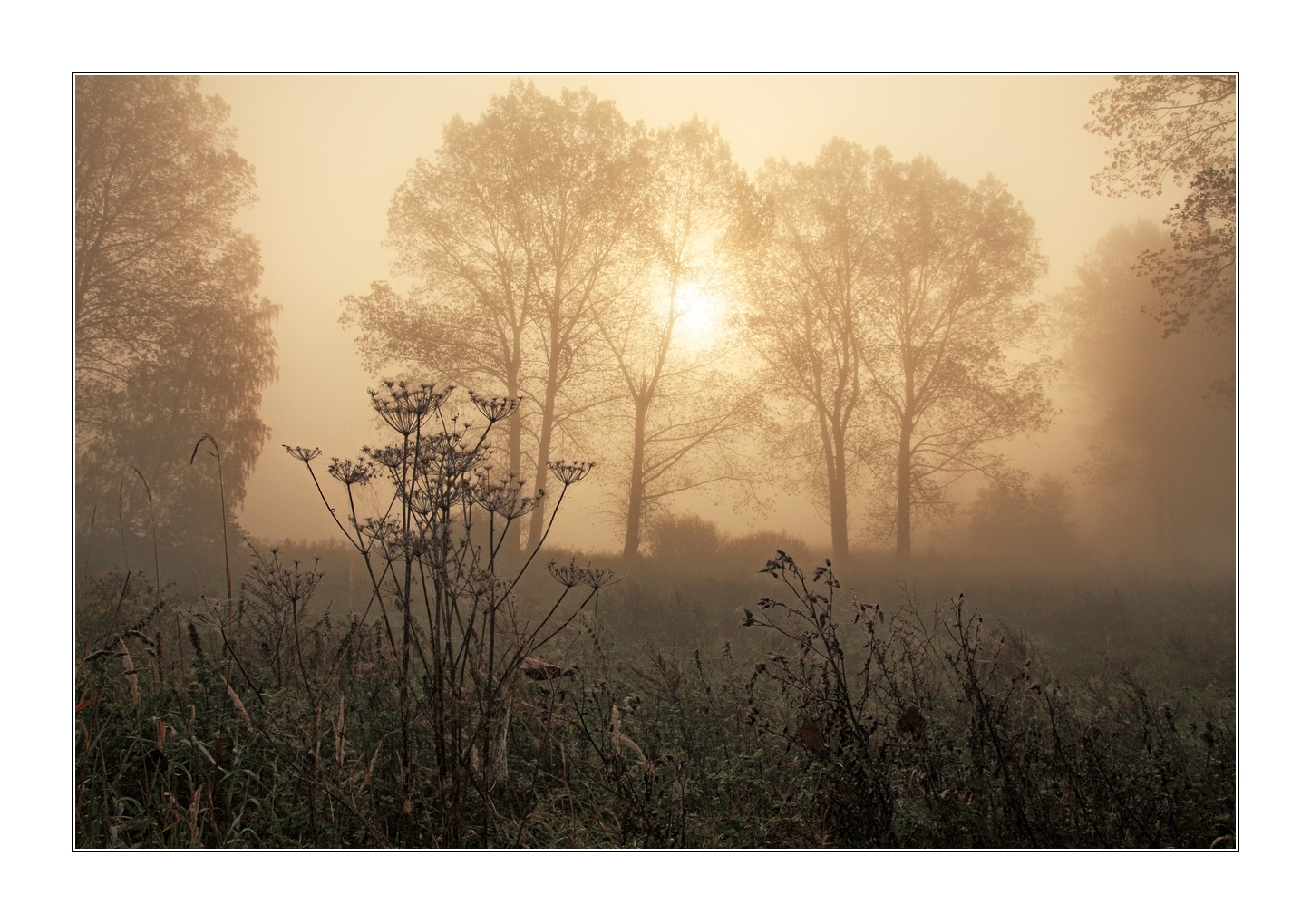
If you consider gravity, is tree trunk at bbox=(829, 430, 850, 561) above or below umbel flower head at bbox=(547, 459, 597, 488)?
below

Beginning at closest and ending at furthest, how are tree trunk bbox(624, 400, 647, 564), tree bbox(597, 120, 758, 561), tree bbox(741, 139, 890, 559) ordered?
tree bbox(597, 120, 758, 561), tree bbox(741, 139, 890, 559), tree trunk bbox(624, 400, 647, 564)

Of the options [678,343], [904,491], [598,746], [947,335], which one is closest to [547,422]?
[678,343]

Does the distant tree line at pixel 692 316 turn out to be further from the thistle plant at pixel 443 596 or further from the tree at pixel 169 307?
the thistle plant at pixel 443 596

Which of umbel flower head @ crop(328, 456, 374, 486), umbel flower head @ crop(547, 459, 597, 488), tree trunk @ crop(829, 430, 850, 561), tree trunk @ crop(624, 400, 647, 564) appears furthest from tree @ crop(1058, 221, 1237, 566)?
umbel flower head @ crop(328, 456, 374, 486)

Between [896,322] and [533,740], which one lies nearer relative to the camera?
[533,740]

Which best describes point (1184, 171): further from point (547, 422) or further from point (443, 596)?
point (443, 596)

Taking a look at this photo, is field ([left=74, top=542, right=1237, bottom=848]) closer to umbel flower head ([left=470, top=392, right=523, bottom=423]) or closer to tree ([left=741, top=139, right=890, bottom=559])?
umbel flower head ([left=470, top=392, right=523, bottom=423])

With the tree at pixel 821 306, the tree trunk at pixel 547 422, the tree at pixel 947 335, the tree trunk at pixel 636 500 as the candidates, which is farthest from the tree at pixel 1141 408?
the tree trunk at pixel 547 422

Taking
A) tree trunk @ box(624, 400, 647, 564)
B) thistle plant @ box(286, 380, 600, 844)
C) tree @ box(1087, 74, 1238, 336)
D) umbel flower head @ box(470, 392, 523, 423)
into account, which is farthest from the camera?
tree trunk @ box(624, 400, 647, 564)
